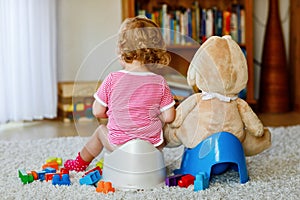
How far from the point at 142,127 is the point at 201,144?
196 millimetres

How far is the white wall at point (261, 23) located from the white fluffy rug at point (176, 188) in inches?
48.9

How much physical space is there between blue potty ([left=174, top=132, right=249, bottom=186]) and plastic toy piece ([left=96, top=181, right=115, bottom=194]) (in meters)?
0.28

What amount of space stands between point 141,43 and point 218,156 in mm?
420

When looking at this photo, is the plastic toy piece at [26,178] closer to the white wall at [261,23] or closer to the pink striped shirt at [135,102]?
the pink striped shirt at [135,102]

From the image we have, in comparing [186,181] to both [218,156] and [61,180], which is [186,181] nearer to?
[218,156]

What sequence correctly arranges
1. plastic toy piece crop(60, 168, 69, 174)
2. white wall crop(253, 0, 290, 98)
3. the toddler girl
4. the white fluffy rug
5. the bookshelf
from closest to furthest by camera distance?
the white fluffy rug, the toddler girl, plastic toy piece crop(60, 168, 69, 174), the bookshelf, white wall crop(253, 0, 290, 98)

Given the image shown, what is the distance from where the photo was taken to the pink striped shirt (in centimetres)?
150

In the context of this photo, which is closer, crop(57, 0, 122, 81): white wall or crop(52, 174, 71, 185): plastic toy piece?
crop(52, 174, 71, 185): plastic toy piece

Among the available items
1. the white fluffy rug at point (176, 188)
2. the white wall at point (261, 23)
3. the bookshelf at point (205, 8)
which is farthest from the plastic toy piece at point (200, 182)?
the white wall at point (261, 23)

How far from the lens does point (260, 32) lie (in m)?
3.25

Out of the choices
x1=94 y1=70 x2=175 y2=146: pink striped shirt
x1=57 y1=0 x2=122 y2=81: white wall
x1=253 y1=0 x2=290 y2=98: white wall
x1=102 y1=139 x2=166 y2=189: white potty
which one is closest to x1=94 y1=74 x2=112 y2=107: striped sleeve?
x1=94 y1=70 x2=175 y2=146: pink striped shirt

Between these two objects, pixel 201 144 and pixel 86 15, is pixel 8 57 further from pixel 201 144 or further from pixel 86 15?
pixel 201 144

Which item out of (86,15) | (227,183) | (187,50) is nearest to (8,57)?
(86,15)

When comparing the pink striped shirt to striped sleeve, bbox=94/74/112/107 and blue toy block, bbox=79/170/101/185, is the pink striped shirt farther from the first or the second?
blue toy block, bbox=79/170/101/185
